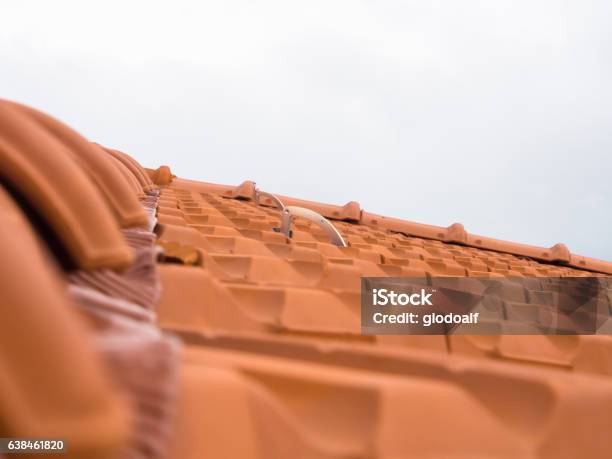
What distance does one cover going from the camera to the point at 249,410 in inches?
26.1

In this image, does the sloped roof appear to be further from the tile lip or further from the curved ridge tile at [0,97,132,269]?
the tile lip

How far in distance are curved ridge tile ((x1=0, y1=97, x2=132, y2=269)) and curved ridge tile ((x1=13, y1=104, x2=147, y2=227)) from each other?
1.19 feet

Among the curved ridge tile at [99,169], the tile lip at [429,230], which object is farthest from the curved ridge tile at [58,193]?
the tile lip at [429,230]

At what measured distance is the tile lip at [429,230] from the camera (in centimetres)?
607

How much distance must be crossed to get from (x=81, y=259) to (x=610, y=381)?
90 centimetres

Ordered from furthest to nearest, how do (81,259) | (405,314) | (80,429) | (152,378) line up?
(405,314) < (81,259) < (152,378) < (80,429)

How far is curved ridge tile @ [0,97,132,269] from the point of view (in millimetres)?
928

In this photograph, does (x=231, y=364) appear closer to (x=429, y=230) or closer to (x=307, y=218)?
(x=307, y=218)

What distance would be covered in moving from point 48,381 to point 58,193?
53 centimetres

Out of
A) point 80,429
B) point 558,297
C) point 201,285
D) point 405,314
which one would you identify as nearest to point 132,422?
point 80,429

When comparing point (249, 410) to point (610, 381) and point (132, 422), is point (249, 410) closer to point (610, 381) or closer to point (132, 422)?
point (132, 422)

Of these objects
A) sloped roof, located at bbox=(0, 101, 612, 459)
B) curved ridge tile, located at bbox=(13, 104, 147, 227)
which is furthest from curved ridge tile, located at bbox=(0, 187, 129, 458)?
curved ridge tile, located at bbox=(13, 104, 147, 227)

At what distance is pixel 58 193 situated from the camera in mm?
947

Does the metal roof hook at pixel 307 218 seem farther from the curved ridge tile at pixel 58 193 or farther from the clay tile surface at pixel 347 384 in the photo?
the curved ridge tile at pixel 58 193
